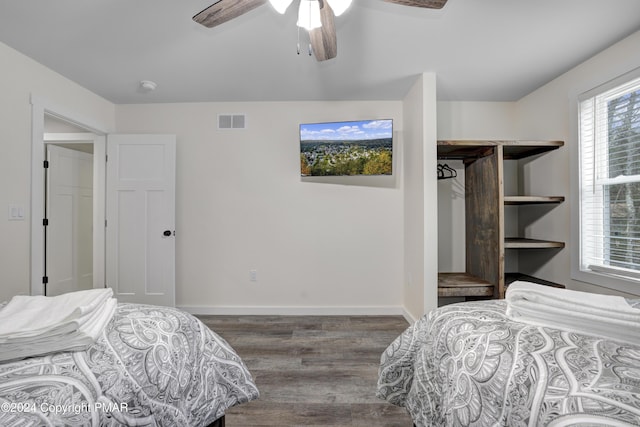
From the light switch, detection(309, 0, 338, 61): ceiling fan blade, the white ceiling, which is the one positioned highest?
the white ceiling

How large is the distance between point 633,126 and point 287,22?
251 cm

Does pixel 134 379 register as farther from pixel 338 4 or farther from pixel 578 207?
pixel 578 207

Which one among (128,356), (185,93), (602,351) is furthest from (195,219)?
(602,351)

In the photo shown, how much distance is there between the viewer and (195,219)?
11.5 ft

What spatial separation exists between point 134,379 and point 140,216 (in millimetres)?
2974

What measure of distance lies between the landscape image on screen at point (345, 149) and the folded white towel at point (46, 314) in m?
2.48

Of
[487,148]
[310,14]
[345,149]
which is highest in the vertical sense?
[310,14]

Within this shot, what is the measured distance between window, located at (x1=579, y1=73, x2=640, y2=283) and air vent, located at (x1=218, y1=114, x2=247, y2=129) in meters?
3.21

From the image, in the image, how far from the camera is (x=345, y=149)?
10.8ft

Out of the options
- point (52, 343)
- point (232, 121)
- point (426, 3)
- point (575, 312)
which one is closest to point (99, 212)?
point (232, 121)

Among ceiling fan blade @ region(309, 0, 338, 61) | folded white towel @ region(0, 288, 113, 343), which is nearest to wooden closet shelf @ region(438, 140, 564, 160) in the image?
ceiling fan blade @ region(309, 0, 338, 61)

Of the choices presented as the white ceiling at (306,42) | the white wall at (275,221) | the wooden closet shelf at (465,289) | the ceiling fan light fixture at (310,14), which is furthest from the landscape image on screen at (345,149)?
the ceiling fan light fixture at (310,14)

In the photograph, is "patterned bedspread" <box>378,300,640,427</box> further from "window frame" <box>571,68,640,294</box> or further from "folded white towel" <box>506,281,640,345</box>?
"window frame" <box>571,68,640,294</box>

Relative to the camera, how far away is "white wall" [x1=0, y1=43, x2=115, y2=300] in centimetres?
229
